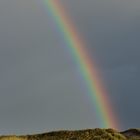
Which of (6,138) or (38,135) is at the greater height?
(38,135)

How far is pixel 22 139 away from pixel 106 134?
845 centimetres

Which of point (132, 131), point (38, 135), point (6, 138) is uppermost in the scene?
point (132, 131)

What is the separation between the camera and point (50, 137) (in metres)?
44.5

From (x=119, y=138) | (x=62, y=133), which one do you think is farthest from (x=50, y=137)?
(x=119, y=138)

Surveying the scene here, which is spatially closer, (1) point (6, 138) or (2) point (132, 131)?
(1) point (6, 138)

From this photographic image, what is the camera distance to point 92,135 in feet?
143

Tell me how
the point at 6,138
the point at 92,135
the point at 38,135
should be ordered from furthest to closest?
1. the point at 38,135
2. the point at 92,135
3. the point at 6,138

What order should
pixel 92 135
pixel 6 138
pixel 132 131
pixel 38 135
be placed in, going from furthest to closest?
pixel 132 131 → pixel 38 135 → pixel 92 135 → pixel 6 138

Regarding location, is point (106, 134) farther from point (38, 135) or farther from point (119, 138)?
point (38, 135)

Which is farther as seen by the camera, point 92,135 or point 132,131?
point 132,131

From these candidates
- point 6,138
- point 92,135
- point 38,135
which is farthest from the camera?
point 38,135

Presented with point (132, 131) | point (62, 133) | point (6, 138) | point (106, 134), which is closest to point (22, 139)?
point (6, 138)

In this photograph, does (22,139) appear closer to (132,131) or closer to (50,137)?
(50,137)

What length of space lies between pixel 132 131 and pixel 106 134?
765 inches
